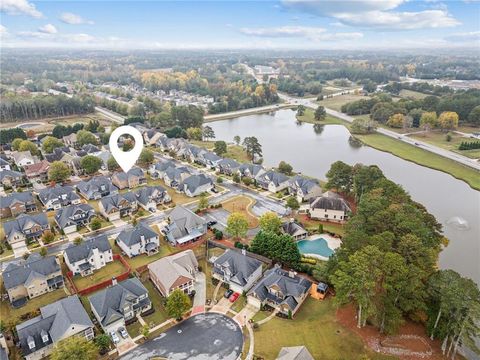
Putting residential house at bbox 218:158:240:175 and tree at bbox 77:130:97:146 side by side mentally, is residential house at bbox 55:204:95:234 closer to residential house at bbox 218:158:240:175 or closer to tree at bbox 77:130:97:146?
residential house at bbox 218:158:240:175

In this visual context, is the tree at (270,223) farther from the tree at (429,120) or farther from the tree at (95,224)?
the tree at (429,120)

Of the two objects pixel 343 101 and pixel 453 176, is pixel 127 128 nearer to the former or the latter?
pixel 453 176

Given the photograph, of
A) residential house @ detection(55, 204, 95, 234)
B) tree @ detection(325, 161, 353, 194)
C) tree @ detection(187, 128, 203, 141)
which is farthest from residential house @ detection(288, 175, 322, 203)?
tree @ detection(187, 128, 203, 141)

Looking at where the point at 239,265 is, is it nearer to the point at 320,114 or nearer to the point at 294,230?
the point at 294,230

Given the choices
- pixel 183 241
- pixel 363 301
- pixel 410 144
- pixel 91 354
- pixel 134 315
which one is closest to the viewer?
pixel 91 354

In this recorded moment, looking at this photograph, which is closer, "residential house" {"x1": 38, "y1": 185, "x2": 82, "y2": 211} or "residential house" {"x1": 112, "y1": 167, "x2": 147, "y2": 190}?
"residential house" {"x1": 38, "y1": 185, "x2": 82, "y2": 211}

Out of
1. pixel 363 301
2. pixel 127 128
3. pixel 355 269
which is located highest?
pixel 127 128

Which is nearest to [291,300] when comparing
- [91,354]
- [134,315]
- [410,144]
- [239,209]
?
[134,315]
